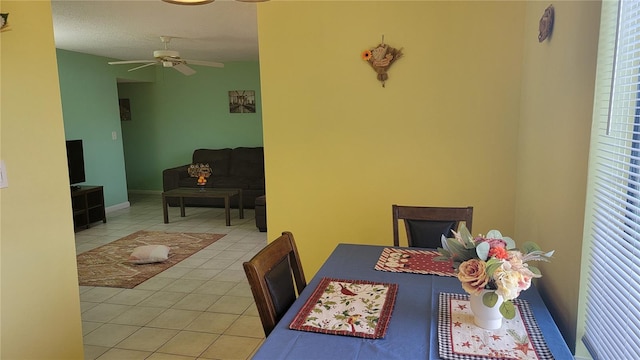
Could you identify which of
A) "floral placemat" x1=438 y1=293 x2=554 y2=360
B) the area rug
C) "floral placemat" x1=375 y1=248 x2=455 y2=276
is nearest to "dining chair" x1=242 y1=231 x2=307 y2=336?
"floral placemat" x1=375 y1=248 x2=455 y2=276

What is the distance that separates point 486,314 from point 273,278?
0.73 meters

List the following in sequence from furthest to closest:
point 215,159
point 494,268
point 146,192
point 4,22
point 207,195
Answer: point 146,192
point 215,159
point 207,195
point 4,22
point 494,268

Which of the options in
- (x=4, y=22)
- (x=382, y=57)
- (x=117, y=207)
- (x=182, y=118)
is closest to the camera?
(x=4, y=22)

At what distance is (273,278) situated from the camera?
1.61 m

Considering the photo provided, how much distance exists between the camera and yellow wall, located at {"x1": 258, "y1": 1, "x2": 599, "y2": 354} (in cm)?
260

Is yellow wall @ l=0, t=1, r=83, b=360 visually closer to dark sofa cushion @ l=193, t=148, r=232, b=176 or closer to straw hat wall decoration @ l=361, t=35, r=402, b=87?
straw hat wall decoration @ l=361, t=35, r=402, b=87

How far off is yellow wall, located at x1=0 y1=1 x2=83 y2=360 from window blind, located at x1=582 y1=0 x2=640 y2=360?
2246 mm

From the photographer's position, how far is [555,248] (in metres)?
1.71

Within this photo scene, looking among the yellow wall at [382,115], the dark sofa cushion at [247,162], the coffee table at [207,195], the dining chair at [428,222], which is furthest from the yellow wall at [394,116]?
the dark sofa cushion at [247,162]

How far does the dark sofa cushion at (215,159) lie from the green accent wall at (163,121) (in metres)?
0.33

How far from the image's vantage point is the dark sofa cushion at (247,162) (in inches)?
285

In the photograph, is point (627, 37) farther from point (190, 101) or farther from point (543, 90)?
point (190, 101)

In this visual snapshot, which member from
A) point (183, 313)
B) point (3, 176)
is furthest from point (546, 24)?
point (183, 313)

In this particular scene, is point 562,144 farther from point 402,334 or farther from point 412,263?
point 402,334
